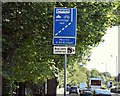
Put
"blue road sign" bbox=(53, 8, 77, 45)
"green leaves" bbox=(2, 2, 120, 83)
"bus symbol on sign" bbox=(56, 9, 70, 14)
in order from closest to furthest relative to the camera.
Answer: "blue road sign" bbox=(53, 8, 77, 45), "bus symbol on sign" bbox=(56, 9, 70, 14), "green leaves" bbox=(2, 2, 120, 83)

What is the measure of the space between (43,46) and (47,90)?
29.1 m

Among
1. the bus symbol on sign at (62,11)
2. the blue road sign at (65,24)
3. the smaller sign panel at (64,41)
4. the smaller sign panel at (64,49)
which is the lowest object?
the smaller sign panel at (64,49)

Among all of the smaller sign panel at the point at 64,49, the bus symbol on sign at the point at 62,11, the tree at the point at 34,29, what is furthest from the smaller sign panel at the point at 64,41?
the tree at the point at 34,29

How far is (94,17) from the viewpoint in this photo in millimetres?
18734

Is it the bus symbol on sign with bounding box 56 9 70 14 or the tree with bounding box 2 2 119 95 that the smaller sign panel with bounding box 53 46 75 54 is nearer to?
the bus symbol on sign with bounding box 56 9 70 14

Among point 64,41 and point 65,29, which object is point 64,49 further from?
point 65,29

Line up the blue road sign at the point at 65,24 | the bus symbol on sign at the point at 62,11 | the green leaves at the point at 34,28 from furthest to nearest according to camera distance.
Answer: the green leaves at the point at 34,28 < the bus symbol on sign at the point at 62,11 < the blue road sign at the point at 65,24

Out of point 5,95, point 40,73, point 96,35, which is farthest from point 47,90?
point 96,35

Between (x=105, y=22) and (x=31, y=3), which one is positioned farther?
(x=105, y=22)

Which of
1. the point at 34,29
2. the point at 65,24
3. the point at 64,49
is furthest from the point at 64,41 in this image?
the point at 34,29

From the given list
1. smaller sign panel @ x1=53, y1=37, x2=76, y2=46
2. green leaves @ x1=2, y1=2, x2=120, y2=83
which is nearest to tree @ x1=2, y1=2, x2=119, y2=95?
green leaves @ x1=2, y1=2, x2=120, y2=83

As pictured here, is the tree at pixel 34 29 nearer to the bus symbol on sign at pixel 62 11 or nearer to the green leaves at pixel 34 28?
the green leaves at pixel 34 28

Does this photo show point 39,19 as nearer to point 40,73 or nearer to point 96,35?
point 96,35

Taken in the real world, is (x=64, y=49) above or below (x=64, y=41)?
below
